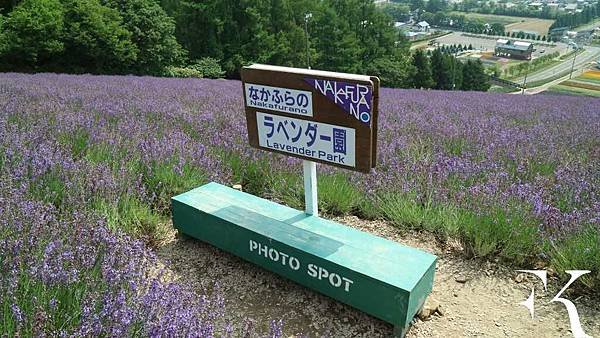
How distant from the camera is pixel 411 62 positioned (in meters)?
41.4

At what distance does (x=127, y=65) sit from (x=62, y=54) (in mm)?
2663

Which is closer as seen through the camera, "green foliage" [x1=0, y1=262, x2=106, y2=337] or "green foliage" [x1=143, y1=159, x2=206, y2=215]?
"green foliage" [x1=0, y1=262, x2=106, y2=337]

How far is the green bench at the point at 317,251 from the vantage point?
7.10ft

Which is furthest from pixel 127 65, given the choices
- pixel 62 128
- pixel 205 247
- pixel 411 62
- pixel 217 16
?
pixel 411 62

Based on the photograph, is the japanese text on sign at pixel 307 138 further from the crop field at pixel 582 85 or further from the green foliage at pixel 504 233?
the crop field at pixel 582 85

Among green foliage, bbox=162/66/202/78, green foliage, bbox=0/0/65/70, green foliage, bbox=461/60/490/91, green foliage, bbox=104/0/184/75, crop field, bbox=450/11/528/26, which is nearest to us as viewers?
green foliage, bbox=0/0/65/70

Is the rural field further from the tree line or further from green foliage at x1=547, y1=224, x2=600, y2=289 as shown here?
green foliage at x1=547, y1=224, x2=600, y2=289

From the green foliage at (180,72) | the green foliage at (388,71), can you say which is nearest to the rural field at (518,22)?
the green foliage at (388,71)

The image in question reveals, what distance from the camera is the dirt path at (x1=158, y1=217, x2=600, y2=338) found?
239cm

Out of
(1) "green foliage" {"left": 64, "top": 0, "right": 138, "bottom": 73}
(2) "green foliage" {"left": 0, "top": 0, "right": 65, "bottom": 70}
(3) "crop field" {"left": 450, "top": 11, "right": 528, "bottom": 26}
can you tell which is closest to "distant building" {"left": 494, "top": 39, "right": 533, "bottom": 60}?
(3) "crop field" {"left": 450, "top": 11, "right": 528, "bottom": 26}

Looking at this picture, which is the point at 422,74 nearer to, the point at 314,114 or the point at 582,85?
the point at 582,85

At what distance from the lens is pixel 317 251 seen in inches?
93.8

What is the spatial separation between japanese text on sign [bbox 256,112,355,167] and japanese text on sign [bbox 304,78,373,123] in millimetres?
120

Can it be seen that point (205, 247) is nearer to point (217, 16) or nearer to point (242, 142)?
point (242, 142)
